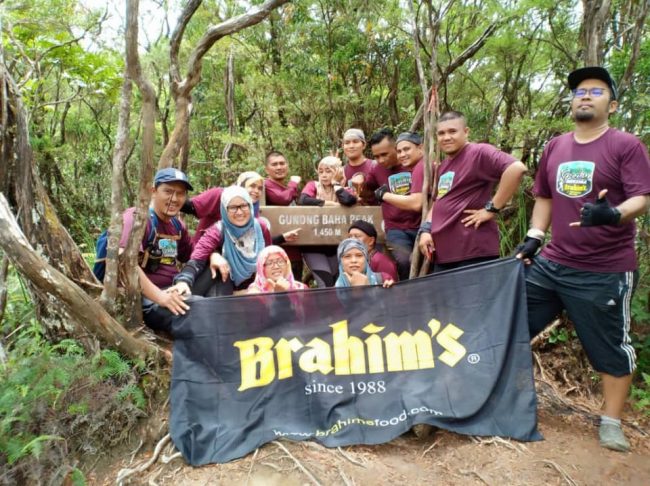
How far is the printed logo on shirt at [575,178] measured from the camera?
2947 mm

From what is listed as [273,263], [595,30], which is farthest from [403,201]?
[595,30]

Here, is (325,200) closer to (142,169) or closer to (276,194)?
(276,194)

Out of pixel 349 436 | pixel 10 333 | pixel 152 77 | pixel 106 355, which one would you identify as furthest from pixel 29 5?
pixel 349 436

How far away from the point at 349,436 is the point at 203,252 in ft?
6.82

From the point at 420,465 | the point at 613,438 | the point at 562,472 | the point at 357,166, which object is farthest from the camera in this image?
the point at 357,166

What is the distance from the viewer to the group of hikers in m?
2.94

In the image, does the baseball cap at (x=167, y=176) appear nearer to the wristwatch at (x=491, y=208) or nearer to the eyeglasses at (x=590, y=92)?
the wristwatch at (x=491, y=208)

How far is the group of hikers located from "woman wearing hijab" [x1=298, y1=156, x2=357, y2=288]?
2 cm

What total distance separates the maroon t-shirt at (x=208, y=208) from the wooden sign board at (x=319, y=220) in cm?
56

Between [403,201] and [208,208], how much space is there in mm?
1941

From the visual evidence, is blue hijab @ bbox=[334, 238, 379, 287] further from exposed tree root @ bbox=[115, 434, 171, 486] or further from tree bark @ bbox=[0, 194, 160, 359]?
exposed tree root @ bbox=[115, 434, 171, 486]

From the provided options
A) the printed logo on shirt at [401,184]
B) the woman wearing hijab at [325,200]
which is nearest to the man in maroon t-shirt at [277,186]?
the woman wearing hijab at [325,200]

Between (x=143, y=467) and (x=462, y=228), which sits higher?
(x=462, y=228)

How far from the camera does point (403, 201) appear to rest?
4.31 m
